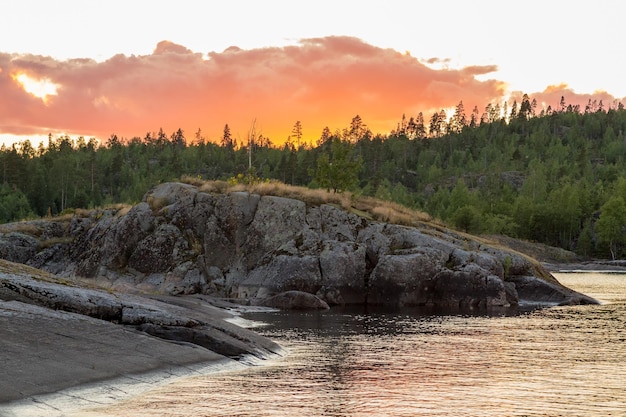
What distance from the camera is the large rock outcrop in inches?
2389

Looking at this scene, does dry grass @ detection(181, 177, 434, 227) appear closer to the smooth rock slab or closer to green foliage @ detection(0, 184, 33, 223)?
the smooth rock slab

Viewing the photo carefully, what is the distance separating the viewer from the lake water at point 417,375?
73.9 ft

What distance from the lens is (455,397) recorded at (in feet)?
80.2

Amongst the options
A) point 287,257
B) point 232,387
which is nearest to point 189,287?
point 287,257

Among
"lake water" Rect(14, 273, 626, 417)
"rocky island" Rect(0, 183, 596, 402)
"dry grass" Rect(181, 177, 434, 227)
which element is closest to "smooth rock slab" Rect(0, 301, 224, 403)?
"lake water" Rect(14, 273, 626, 417)

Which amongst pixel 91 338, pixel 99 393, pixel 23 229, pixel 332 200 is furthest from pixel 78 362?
pixel 23 229

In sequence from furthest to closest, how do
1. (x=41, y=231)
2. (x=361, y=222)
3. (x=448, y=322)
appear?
(x=41, y=231), (x=361, y=222), (x=448, y=322)

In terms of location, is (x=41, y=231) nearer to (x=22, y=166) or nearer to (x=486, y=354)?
(x=486, y=354)

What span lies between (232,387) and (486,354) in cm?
1433

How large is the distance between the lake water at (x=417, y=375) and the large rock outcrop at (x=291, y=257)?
13.0 meters

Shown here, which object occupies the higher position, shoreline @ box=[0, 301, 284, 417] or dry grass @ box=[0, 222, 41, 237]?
dry grass @ box=[0, 222, 41, 237]

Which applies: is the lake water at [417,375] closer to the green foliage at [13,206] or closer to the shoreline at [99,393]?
the shoreline at [99,393]

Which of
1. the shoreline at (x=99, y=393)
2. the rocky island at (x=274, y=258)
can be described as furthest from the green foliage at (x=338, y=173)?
the shoreline at (x=99, y=393)

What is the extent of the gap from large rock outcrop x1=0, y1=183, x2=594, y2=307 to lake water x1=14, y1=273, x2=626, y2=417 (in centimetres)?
1296
